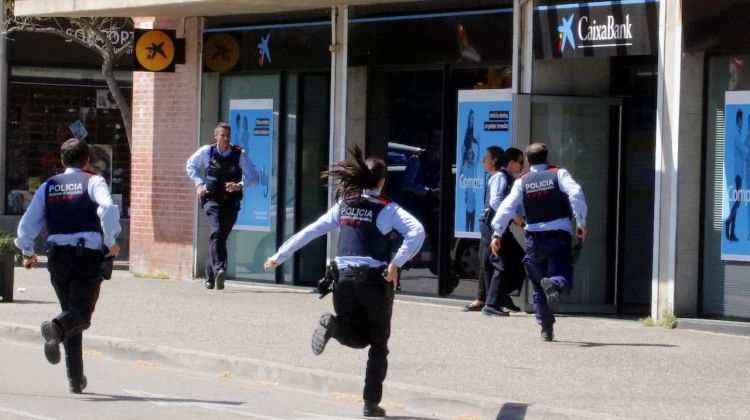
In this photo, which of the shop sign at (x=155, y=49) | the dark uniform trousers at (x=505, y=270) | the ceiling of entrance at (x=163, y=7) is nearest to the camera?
the dark uniform trousers at (x=505, y=270)

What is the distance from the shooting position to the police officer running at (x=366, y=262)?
9.05 metres

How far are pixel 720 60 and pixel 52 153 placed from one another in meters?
16.9

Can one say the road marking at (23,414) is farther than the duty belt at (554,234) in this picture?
No

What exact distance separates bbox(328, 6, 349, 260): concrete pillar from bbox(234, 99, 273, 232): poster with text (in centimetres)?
127

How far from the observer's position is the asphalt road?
932 cm

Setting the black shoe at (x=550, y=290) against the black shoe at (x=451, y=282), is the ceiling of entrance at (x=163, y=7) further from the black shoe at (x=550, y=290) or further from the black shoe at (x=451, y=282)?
the black shoe at (x=550, y=290)

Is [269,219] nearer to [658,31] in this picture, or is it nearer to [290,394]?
[658,31]

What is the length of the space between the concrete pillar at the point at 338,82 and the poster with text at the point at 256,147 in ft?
4.17

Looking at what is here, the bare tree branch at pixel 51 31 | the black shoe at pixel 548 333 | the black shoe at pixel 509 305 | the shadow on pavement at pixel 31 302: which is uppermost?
the bare tree branch at pixel 51 31

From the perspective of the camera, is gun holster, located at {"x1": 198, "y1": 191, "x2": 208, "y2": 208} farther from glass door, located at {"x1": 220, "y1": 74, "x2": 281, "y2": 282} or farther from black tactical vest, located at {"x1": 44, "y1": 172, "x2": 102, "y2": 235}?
black tactical vest, located at {"x1": 44, "y1": 172, "x2": 102, "y2": 235}

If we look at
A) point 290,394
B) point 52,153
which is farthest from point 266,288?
point 52,153

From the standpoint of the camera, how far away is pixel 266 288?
1812cm

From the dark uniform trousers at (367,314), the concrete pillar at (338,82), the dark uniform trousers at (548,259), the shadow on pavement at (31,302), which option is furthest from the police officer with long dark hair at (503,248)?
the dark uniform trousers at (367,314)

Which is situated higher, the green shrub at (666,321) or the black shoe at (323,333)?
the black shoe at (323,333)
